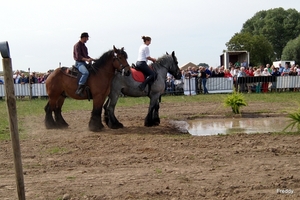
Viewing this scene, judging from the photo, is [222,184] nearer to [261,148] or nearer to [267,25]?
[261,148]

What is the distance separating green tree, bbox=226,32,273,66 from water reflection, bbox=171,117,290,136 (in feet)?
192

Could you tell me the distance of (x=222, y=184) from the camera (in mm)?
5836

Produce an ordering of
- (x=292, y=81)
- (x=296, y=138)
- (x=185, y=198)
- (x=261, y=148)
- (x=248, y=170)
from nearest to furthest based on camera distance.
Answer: (x=185, y=198) → (x=248, y=170) → (x=261, y=148) → (x=296, y=138) → (x=292, y=81)

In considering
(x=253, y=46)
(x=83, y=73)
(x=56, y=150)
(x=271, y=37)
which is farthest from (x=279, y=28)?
(x=56, y=150)

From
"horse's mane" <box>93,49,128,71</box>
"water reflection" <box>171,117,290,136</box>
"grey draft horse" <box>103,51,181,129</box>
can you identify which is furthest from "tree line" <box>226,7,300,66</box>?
"horse's mane" <box>93,49,128,71</box>

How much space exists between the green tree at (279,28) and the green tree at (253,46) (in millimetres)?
11719

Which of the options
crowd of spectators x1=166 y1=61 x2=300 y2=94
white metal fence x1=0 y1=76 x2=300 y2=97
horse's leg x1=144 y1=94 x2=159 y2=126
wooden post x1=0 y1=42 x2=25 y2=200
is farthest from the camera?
crowd of spectators x1=166 y1=61 x2=300 y2=94

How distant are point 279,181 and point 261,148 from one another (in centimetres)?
234

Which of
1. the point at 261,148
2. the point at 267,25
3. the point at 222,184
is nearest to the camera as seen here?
the point at 222,184

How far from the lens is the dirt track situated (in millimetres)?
5609

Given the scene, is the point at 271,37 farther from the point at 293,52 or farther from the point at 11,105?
the point at 11,105

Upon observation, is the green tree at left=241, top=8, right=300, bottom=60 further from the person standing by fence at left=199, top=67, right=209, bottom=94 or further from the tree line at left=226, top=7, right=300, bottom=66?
the person standing by fence at left=199, top=67, right=209, bottom=94

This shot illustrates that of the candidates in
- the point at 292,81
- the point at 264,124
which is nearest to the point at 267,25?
the point at 292,81

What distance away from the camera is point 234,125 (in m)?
12.6
